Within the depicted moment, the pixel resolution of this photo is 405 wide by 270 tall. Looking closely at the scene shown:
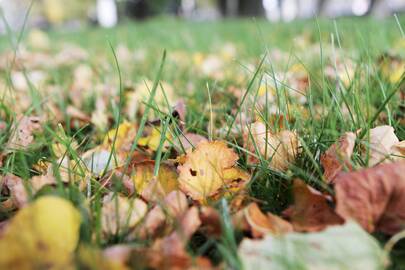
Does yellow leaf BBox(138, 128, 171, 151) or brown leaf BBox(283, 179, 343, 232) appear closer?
brown leaf BBox(283, 179, 343, 232)

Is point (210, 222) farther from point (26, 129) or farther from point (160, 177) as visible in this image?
point (26, 129)

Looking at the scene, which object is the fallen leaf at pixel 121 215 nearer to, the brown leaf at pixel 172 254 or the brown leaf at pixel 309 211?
the brown leaf at pixel 172 254

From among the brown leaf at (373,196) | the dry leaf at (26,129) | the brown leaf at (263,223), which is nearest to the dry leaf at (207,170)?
the brown leaf at (263,223)

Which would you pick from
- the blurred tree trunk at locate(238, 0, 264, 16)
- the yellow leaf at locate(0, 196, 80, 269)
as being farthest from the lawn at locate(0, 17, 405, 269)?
the blurred tree trunk at locate(238, 0, 264, 16)

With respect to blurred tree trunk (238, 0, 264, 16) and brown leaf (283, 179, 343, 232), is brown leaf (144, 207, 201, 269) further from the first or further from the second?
blurred tree trunk (238, 0, 264, 16)

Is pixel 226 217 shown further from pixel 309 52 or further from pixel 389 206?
pixel 309 52

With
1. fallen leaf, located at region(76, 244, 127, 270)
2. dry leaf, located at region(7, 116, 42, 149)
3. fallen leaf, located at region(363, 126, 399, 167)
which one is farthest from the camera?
dry leaf, located at region(7, 116, 42, 149)

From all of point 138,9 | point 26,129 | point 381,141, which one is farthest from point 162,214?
point 138,9
